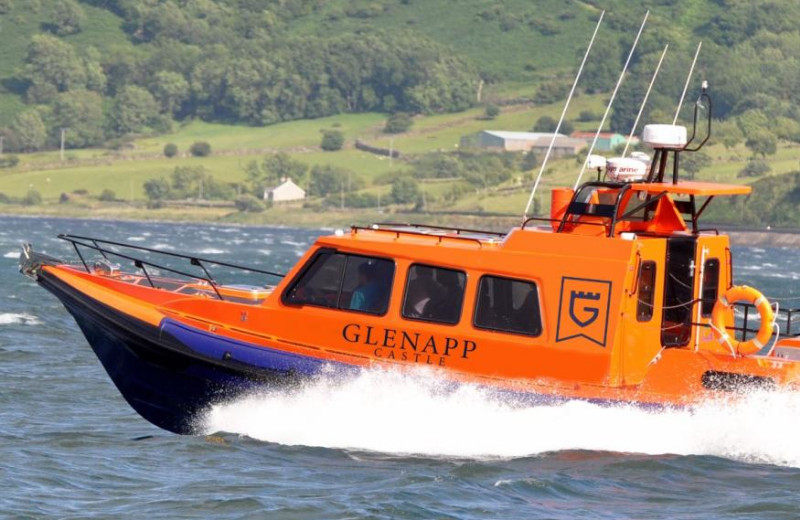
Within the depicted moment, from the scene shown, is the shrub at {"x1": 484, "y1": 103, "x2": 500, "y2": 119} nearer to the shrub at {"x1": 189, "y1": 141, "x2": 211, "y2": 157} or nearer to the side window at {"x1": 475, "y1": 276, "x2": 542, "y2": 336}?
the shrub at {"x1": 189, "y1": 141, "x2": 211, "y2": 157}

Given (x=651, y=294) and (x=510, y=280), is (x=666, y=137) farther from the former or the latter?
(x=510, y=280)

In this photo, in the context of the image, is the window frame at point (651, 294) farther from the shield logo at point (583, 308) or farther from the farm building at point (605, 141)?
the farm building at point (605, 141)

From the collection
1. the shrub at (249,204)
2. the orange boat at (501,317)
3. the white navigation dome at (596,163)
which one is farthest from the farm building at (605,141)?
the orange boat at (501,317)

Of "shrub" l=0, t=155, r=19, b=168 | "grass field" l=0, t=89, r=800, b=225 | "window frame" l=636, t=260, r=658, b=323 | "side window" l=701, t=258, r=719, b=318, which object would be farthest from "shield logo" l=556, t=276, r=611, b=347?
"shrub" l=0, t=155, r=19, b=168

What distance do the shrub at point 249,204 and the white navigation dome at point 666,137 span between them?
476 ft

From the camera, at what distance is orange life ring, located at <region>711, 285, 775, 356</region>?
14.7 metres

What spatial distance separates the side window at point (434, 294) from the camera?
1479cm

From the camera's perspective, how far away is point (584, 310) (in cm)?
1452

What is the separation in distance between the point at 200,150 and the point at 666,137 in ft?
546

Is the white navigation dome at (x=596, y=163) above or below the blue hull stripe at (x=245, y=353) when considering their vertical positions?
above

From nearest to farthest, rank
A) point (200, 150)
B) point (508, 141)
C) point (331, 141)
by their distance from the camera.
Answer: point (508, 141) → point (200, 150) → point (331, 141)

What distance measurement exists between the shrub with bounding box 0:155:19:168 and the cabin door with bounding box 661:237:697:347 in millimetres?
170806

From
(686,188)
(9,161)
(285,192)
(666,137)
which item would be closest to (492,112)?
(285,192)

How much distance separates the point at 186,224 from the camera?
155 m
